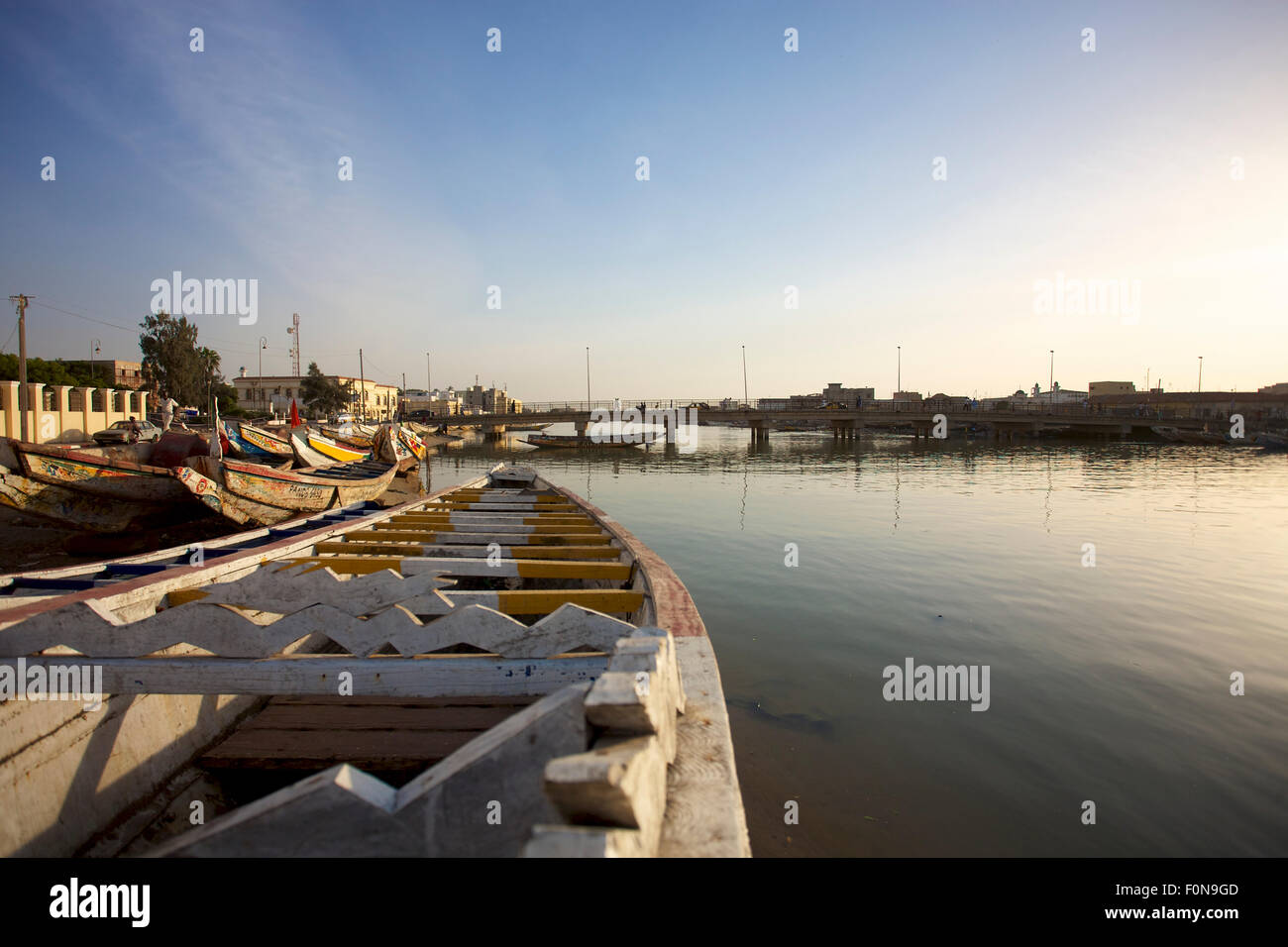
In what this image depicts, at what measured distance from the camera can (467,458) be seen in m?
45.8

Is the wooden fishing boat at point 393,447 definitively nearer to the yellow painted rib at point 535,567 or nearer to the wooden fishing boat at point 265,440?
the wooden fishing boat at point 265,440

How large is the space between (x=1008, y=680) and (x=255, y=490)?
14.1m

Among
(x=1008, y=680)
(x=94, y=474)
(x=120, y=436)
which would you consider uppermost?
(x=120, y=436)

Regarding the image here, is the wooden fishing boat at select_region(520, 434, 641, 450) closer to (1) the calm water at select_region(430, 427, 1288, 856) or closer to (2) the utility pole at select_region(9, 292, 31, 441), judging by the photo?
(2) the utility pole at select_region(9, 292, 31, 441)

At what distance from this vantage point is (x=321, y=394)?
73750 millimetres

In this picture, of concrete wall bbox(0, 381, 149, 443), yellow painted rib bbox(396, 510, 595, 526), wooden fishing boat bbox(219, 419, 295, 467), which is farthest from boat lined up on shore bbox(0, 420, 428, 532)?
concrete wall bbox(0, 381, 149, 443)

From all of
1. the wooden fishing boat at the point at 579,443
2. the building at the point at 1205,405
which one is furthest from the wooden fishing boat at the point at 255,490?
the building at the point at 1205,405

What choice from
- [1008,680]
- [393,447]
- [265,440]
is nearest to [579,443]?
[393,447]

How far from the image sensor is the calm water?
4012mm

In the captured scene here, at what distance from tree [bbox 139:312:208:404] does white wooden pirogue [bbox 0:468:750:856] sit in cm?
6324

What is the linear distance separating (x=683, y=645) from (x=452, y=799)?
5.55ft

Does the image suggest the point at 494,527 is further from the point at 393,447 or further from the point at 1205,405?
the point at 1205,405
